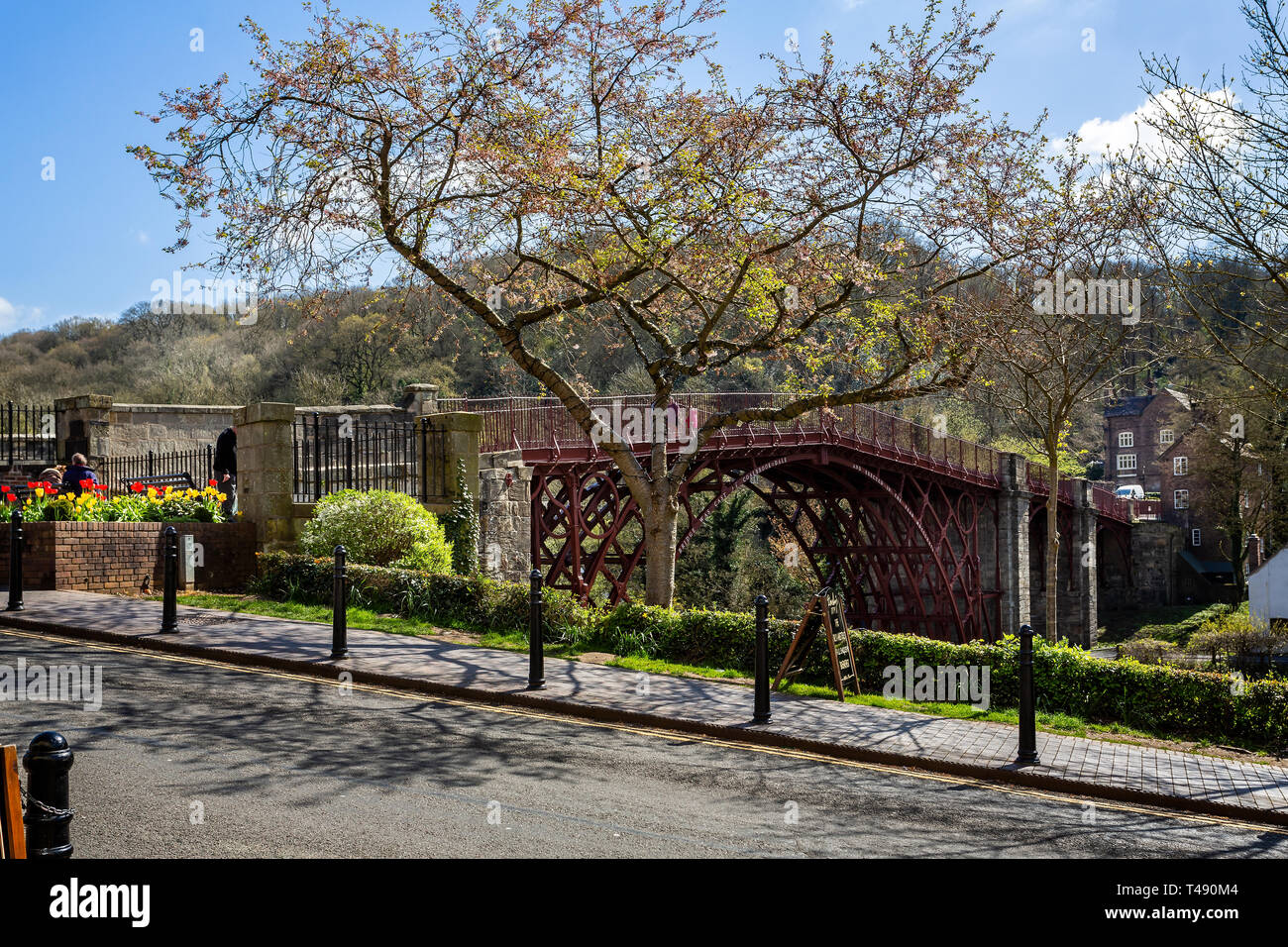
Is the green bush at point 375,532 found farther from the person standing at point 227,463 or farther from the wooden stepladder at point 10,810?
the wooden stepladder at point 10,810

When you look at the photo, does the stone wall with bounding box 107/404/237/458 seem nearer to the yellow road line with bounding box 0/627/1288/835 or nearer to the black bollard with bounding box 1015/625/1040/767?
the yellow road line with bounding box 0/627/1288/835

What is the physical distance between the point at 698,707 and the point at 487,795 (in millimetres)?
3654

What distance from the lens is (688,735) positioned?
9.05 meters

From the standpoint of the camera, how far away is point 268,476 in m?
16.5

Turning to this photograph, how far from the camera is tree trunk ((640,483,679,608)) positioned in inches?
608

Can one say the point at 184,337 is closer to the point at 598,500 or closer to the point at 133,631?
the point at 598,500

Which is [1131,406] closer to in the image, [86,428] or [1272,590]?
[1272,590]

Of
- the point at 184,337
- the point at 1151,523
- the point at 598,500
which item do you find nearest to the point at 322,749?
the point at 598,500

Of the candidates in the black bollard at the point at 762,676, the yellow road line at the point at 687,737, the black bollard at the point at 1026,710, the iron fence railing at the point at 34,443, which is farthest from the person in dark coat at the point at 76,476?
the black bollard at the point at 1026,710

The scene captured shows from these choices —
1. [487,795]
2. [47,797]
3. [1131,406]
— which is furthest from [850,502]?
[1131,406]

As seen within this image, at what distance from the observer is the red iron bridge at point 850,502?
20.9m

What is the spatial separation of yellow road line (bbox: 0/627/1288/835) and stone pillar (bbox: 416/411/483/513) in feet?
24.3

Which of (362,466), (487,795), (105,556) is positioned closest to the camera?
(487,795)

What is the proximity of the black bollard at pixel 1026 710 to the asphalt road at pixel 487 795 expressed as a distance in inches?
30.1
